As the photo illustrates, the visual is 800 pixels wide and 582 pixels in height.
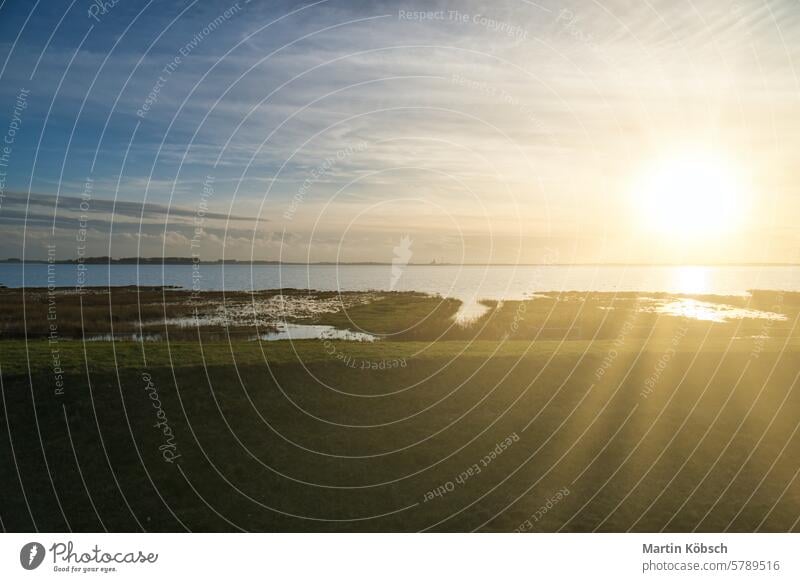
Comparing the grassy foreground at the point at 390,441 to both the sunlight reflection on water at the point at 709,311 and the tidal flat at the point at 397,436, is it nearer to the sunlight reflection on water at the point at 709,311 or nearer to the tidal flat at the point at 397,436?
the tidal flat at the point at 397,436

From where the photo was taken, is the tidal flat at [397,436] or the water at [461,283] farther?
the water at [461,283]

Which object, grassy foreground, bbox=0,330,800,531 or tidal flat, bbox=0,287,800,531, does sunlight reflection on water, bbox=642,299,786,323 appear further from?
grassy foreground, bbox=0,330,800,531

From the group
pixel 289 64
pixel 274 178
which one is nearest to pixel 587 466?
pixel 289 64

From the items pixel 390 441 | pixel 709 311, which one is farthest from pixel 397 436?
pixel 709 311

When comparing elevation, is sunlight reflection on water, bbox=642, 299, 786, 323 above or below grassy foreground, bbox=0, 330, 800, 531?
above

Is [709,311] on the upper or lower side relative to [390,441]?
upper

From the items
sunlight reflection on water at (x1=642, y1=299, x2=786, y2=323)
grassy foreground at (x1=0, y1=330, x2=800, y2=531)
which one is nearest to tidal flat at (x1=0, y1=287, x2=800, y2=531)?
grassy foreground at (x1=0, y1=330, x2=800, y2=531)

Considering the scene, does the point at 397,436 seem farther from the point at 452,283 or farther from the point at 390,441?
the point at 452,283

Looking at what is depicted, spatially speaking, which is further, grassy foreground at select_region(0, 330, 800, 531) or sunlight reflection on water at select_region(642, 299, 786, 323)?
sunlight reflection on water at select_region(642, 299, 786, 323)

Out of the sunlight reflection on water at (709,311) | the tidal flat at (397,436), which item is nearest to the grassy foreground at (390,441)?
the tidal flat at (397,436)

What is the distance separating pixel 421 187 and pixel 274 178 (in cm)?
596

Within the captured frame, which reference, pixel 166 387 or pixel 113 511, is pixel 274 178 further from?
pixel 113 511
